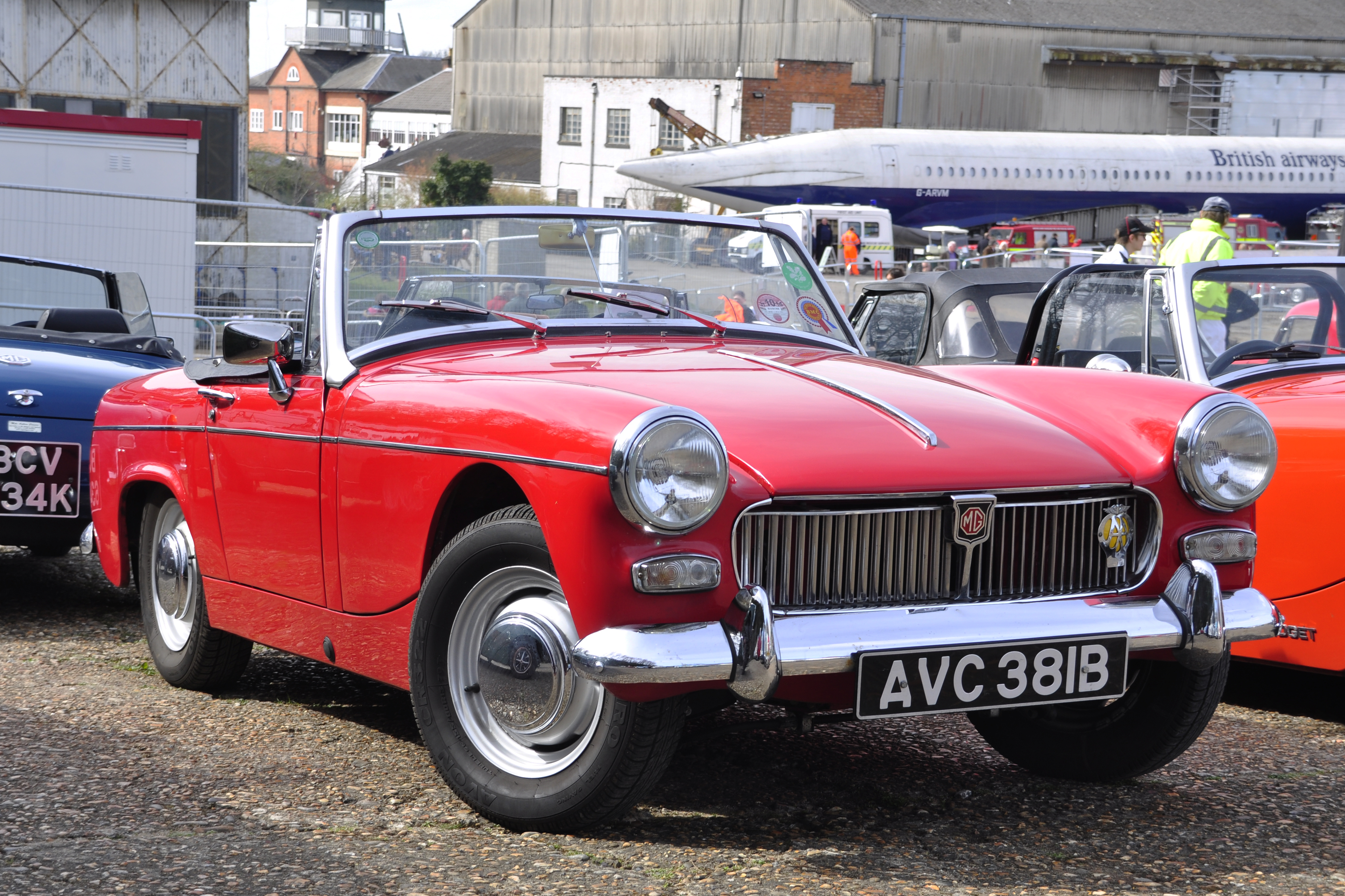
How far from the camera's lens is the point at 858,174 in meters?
44.7

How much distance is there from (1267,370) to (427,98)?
7705 centimetres

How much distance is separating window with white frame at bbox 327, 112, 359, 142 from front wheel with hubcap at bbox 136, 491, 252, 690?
82937 mm

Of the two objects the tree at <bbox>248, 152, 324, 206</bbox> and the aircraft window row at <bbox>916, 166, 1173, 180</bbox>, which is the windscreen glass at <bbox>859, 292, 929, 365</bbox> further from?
the tree at <bbox>248, 152, 324, 206</bbox>

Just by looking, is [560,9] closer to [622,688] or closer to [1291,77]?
[1291,77]

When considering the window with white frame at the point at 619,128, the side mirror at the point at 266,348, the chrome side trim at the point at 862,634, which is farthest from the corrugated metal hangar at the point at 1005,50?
the chrome side trim at the point at 862,634

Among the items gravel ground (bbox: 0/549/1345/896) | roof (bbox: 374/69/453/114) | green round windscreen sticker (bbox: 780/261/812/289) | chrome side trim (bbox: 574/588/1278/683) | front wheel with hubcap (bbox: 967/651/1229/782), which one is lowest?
gravel ground (bbox: 0/549/1345/896)

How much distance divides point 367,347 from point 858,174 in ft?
136

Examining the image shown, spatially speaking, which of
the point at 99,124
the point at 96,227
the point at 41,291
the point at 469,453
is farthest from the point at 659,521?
the point at 99,124

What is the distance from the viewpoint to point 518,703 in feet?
11.4

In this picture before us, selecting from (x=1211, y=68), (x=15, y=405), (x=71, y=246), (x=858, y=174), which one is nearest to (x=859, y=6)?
(x=858, y=174)

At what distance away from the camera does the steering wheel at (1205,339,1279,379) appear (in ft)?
17.6

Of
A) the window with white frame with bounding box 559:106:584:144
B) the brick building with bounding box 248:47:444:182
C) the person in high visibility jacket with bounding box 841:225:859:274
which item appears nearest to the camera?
the person in high visibility jacket with bounding box 841:225:859:274

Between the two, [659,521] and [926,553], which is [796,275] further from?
[659,521]

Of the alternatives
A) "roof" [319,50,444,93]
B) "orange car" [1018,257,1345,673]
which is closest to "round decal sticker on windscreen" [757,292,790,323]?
"orange car" [1018,257,1345,673]
